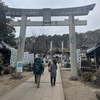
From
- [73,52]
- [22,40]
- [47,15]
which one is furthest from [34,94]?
[47,15]

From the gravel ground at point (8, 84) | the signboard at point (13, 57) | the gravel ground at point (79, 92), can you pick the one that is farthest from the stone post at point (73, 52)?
the signboard at point (13, 57)

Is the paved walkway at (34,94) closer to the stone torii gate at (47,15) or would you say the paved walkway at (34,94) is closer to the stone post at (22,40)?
the stone post at (22,40)

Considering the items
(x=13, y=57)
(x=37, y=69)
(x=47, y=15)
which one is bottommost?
(x=37, y=69)

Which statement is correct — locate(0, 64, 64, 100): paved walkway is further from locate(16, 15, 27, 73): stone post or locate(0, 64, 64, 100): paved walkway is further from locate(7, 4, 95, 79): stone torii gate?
locate(7, 4, 95, 79): stone torii gate

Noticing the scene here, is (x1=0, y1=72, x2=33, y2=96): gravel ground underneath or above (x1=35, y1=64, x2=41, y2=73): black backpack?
underneath

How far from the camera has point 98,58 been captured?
24625 millimetres

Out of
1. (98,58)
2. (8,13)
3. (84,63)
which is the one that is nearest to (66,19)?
(8,13)

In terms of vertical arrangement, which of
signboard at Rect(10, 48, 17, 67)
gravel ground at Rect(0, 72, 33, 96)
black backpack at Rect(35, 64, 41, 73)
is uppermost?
signboard at Rect(10, 48, 17, 67)

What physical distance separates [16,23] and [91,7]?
6.85 m

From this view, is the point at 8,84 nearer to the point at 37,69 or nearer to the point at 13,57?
the point at 37,69

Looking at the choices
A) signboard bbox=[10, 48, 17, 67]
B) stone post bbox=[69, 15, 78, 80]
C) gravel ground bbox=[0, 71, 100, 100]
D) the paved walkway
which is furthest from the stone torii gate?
the paved walkway

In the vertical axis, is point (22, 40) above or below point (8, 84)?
above

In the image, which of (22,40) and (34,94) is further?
(22,40)

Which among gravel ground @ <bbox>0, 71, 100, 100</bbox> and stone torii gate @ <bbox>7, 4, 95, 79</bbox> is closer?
gravel ground @ <bbox>0, 71, 100, 100</bbox>
